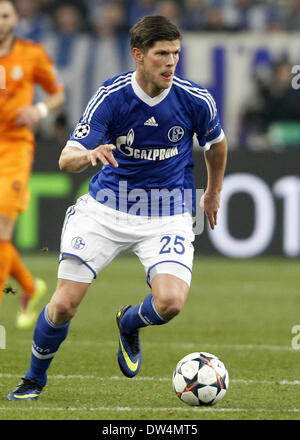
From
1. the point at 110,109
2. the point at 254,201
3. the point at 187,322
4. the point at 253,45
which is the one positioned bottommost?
the point at 187,322

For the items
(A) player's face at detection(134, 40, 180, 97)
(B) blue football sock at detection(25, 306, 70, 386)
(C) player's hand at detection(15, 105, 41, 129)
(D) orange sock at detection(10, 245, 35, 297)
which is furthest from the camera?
(D) orange sock at detection(10, 245, 35, 297)

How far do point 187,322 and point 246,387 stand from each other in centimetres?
291

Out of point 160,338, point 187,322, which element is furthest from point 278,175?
point 160,338

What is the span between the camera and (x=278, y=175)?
42.1 ft

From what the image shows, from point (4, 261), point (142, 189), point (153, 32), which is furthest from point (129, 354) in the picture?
point (153, 32)

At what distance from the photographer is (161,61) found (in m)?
5.31

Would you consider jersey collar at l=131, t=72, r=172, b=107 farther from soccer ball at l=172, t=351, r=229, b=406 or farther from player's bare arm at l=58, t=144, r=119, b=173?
soccer ball at l=172, t=351, r=229, b=406

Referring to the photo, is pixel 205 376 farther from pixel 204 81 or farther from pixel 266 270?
pixel 204 81

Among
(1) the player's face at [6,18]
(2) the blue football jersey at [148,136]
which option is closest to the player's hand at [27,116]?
(1) the player's face at [6,18]

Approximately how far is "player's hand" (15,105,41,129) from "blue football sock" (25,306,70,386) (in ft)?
7.01

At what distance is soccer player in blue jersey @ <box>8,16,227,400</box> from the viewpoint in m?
5.35

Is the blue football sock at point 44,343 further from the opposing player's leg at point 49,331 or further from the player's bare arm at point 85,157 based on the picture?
the player's bare arm at point 85,157

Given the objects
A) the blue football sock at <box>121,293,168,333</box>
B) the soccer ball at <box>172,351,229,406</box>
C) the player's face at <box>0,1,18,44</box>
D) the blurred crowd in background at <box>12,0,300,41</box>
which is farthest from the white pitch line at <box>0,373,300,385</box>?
the blurred crowd in background at <box>12,0,300,41</box>

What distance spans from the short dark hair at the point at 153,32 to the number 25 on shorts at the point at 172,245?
1080 millimetres
